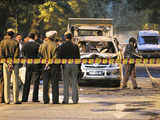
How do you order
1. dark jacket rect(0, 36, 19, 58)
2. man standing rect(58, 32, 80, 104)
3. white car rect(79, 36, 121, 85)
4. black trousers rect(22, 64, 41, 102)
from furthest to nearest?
white car rect(79, 36, 121, 85) < black trousers rect(22, 64, 41, 102) < man standing rect(58, 32, 80, 104) < dark jacket rect(0, 36, 19, 58)

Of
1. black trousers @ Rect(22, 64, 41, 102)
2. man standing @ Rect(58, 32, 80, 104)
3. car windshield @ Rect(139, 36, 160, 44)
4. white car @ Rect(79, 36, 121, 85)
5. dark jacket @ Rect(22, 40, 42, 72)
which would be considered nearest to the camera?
man standing @ Rect(58, 32, 80, 104)

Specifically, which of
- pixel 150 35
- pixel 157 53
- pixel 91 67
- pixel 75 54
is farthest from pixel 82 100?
pixel 150 35

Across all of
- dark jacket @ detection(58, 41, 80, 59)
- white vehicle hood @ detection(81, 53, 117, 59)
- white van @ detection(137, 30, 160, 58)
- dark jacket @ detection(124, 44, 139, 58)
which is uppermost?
dark jacket @ detection(58, 41, 80, 59)

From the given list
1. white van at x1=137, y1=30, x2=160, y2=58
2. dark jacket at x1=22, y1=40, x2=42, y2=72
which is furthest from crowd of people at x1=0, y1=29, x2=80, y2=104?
white van at x1=137, y1=30, x2=160, y2=58

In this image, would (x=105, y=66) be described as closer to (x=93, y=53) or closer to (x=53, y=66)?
(x=93, y=53)

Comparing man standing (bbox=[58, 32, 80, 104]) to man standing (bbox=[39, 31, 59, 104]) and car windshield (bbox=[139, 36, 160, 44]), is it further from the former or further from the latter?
car windshield (bbox=[139, 36, 160, 44])

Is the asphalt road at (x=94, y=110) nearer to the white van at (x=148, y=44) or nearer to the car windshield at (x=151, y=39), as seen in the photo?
the white van at (x=148, y=44)

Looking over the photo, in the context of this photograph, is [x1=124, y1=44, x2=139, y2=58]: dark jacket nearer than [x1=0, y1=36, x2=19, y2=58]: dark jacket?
No

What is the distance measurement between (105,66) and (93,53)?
714mm

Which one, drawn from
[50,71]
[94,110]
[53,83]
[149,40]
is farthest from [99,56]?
[149,40]

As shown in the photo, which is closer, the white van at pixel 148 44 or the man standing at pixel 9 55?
the man standing at pixel 9 55

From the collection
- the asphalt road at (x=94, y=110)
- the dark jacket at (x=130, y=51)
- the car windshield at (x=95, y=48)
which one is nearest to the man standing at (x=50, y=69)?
the asphalt road at (x=94, y=110)

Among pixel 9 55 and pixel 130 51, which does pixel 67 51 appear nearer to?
pixel 9 55

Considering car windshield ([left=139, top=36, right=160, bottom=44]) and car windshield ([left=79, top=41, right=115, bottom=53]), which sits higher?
car windshield ([left=79, top=41, right=115, bottom=53])
